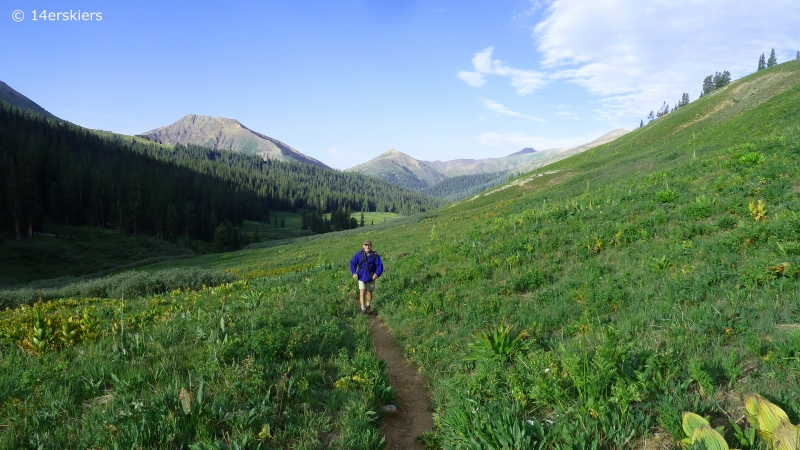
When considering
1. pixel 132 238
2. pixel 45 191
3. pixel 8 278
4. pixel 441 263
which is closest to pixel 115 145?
pixel 45 191

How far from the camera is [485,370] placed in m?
5.47

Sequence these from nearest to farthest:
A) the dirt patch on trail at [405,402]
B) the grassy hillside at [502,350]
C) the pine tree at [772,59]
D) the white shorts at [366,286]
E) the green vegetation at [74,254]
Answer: the grassy hillside at [502,350], the dirt patch on trail at [405,402], the white shorts at [366,286], the green vegetation at [74,254], the pine tree at [772,59]

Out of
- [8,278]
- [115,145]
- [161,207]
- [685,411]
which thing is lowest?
[8,278]

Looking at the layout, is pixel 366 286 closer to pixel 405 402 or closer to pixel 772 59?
pixel 405 402

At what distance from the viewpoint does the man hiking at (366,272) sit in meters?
11.2

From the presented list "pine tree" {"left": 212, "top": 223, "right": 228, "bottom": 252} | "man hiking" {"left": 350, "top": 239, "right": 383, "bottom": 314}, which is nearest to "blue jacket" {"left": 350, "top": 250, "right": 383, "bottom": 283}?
"man hiking" {"left": 350, "top": 239, "right": 383, "bottom": 314}

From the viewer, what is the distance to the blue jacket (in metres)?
11.3

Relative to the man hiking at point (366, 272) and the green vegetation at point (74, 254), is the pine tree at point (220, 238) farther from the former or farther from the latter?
the man hiking at point (366, 272)

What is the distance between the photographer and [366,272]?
11.4 m

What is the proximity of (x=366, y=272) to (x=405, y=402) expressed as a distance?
5544mm

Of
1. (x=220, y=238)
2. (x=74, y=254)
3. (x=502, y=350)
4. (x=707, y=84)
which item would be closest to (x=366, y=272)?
(x=502, y=350)

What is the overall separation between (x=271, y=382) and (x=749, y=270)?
8.39 metres

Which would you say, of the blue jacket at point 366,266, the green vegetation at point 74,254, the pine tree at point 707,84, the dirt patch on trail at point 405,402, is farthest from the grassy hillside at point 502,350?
the pine tree at point 707,84

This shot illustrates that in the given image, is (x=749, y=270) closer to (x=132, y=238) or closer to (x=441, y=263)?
(x=441, y=263)
